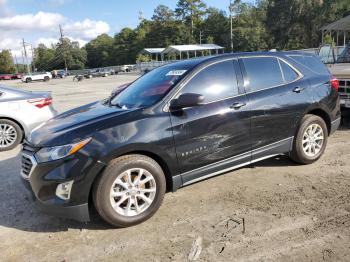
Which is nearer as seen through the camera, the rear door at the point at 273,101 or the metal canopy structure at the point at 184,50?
the rear door at the point at 273,101

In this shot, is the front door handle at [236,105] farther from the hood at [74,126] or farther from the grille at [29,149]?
the grille at [29,149]

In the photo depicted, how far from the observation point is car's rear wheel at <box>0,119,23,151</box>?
7.78 meters

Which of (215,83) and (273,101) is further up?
(215,83)

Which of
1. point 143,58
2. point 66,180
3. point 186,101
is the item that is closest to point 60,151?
point 66,180

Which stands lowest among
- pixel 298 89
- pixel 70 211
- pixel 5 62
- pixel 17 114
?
pixel 70 211

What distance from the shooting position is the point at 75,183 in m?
3.71

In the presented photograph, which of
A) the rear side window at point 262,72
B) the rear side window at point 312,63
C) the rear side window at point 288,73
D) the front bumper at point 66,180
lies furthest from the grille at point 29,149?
the rear side window at point 312,63

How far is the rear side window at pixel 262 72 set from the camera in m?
4.95

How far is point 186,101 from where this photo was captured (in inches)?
165

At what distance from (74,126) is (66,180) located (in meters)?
0.67

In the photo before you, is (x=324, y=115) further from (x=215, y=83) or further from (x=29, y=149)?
(x=29, y=149)

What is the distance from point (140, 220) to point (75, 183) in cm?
83

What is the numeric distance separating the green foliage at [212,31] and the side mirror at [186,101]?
212ft

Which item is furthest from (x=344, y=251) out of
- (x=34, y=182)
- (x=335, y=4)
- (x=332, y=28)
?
(x=335, y=4)
